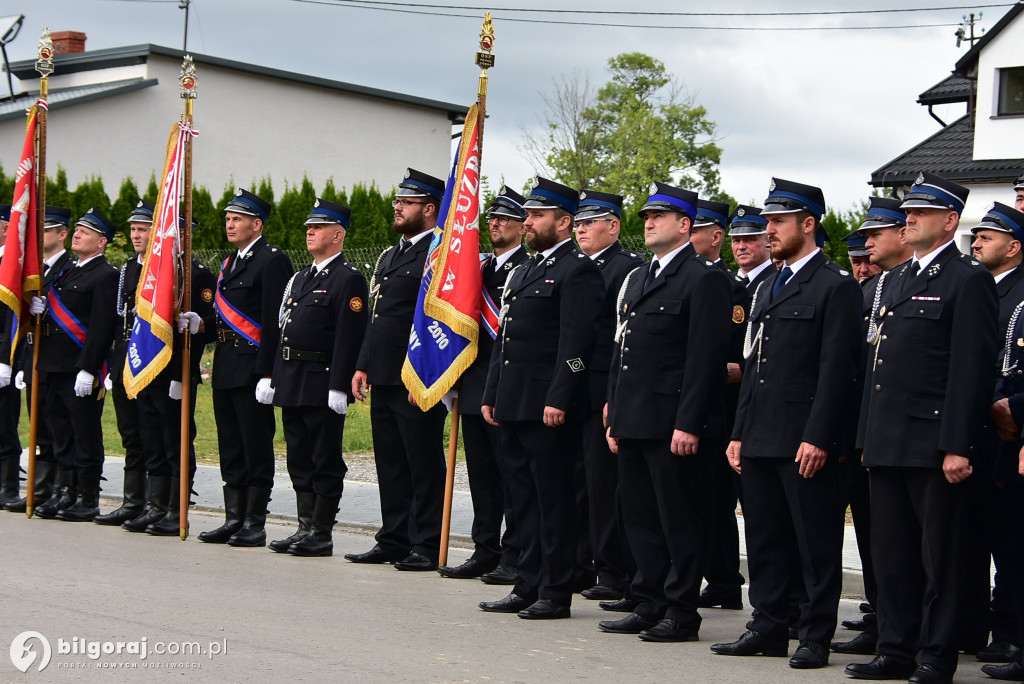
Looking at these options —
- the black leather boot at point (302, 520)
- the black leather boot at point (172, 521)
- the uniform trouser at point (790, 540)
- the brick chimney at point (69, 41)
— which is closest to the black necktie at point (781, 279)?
the uniform trouser at point (790, 540)

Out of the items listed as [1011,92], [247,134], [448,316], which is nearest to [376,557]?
[448,316]

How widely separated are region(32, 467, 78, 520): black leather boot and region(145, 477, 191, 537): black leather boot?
1012mm

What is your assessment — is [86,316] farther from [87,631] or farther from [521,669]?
[521,669]

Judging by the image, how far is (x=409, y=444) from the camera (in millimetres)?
9023

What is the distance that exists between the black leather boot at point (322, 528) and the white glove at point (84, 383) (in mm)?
2193

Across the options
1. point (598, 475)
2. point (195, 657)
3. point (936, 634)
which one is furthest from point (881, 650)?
point (195, 657)

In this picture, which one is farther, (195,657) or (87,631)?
(87,631)

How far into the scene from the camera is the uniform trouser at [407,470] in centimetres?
902

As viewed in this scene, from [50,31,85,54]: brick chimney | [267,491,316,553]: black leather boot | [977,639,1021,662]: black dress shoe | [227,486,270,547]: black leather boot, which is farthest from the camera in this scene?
[50,31,85,54]: brick chimney

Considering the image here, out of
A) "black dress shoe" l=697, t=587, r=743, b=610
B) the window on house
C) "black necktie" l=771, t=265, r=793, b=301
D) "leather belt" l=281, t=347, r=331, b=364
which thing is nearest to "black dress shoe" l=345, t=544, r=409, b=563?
"leather belt" l=281, t=347, r=331, b=364

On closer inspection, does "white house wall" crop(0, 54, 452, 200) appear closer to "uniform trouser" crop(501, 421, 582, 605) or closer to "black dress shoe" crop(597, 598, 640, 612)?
"uniform trouser" crop(501, 421, 582, 605)

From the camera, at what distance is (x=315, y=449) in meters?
9.30

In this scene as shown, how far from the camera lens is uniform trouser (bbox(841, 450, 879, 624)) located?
700 cm

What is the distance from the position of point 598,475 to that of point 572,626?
114 centimetres
